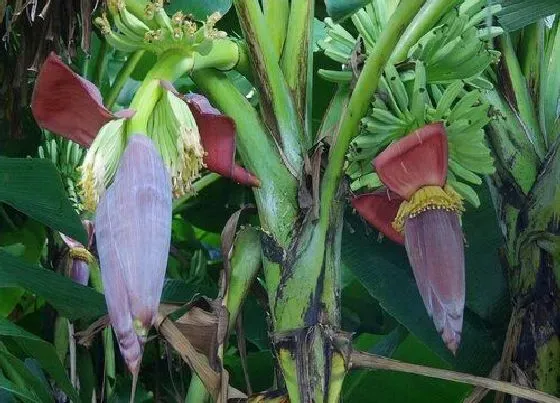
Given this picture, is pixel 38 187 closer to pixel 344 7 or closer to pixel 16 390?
pixel 16 390

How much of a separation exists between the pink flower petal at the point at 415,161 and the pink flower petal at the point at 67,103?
17 cm

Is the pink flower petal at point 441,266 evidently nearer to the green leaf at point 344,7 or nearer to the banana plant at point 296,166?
the banana plant at point 296,166

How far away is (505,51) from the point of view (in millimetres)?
617

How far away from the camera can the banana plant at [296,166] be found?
1.37 ft

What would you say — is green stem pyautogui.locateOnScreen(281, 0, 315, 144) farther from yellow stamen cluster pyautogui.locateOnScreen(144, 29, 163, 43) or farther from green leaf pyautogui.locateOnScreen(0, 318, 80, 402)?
green leaf pyautogui.locateOnScreen(0, 318, 80, 402)

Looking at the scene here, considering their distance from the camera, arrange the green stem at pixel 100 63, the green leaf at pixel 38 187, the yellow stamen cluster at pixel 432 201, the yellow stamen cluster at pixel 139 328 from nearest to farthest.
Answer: the yellow stamen cluster at pixel 139 328 < the yellow stamen cluster at pixel 432 201 < the green leaf at pixel 38 187 < the green stem at pixel 100 63

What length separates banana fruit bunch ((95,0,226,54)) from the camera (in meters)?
0.44

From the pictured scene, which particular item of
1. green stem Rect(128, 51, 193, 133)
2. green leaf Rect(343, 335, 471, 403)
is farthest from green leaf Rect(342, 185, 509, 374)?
green stem Rect(128, 51, 193, 133)

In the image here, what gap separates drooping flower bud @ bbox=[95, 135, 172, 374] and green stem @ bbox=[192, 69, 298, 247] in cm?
10

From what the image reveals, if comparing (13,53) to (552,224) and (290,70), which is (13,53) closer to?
(290,70)

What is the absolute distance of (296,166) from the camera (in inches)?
19.6

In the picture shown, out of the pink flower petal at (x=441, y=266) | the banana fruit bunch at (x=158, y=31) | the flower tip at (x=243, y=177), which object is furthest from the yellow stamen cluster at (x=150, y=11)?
the pink flower petal at (x=441, y=266)

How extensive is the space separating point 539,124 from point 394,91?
166mm

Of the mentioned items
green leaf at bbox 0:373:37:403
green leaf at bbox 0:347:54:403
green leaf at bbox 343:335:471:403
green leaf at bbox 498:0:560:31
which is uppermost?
green leaf at bbox 498:0:560:31
